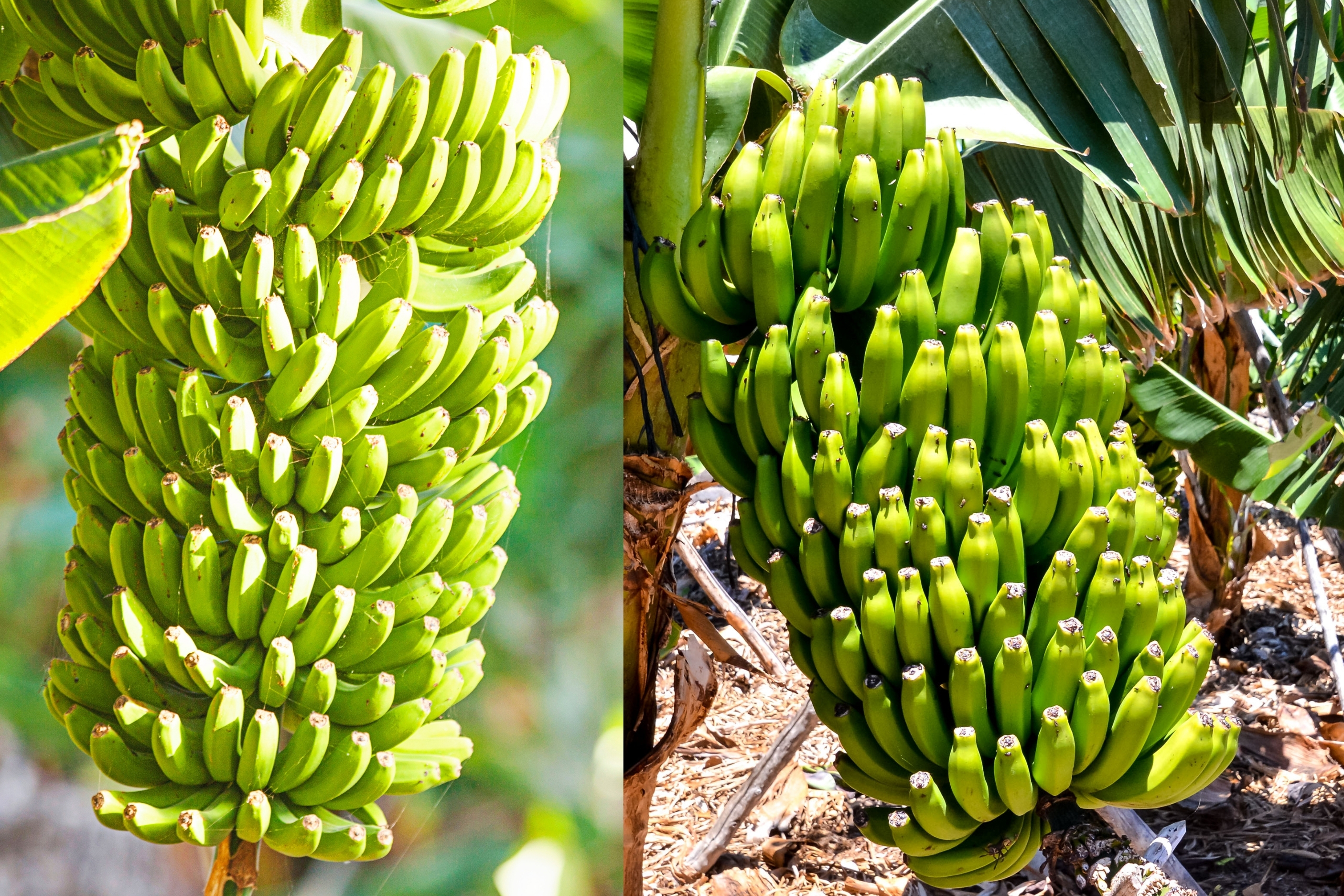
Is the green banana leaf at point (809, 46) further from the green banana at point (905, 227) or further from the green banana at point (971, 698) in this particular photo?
the green banana at point (971, 698)

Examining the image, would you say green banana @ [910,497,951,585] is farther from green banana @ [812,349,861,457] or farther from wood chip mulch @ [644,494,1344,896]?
wood chip mulch @ [644,494,1344,896]

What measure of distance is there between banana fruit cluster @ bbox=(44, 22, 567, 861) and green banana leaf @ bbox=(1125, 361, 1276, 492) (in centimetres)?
219

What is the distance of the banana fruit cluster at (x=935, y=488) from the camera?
142 centimetres

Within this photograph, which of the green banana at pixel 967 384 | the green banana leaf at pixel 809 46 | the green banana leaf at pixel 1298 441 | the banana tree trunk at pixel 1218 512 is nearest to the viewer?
the green banana at pixel 967 384

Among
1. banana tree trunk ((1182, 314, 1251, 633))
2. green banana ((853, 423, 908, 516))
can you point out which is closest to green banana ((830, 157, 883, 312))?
green banana ((853, 423, 908, 516))

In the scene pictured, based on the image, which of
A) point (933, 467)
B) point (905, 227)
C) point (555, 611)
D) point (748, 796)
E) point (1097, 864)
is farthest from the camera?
point (748, 796)

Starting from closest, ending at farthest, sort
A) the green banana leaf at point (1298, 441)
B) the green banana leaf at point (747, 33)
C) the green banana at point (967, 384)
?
the green banana at point (967, 384)
the green banana leaf at point (747, 33)
the green banana leaf at point (1298, 441)

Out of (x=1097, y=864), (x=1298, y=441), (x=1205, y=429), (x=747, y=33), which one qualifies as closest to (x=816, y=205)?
(x=747, y=33)

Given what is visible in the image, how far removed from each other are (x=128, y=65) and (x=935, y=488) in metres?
1.13

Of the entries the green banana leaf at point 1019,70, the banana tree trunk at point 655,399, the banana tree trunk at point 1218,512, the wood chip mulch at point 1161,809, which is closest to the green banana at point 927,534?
the banana tree trunk at point 655,399

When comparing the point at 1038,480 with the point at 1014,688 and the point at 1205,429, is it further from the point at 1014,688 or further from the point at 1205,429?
the point at 1205,429

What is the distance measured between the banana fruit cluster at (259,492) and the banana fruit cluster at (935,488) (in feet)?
1.72

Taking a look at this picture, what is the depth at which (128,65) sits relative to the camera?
3.49ft

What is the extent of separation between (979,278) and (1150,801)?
84 cm
